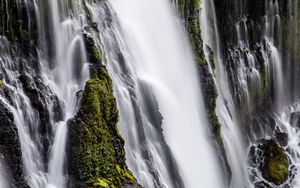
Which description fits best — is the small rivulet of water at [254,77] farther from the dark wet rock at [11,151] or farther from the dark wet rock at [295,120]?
the dark wet rock at [11,151]

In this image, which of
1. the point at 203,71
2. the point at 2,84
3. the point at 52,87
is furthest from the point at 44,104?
the point at 203,71

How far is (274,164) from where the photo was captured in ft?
84.0

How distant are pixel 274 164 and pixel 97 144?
38.4 feet

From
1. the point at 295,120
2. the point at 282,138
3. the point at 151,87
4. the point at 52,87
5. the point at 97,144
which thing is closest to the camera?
the point at 97,144

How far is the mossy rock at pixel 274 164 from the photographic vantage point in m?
25.3

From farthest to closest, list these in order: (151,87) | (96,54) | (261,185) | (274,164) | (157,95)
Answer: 1. (274,164)
2. (261,185)
3. (157,95)
4. (151,87)
5. (96,54)

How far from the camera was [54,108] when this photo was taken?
16.7 meters

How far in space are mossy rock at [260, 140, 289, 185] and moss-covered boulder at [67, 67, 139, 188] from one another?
34.6ft

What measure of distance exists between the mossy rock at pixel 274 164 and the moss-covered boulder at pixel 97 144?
10549mm

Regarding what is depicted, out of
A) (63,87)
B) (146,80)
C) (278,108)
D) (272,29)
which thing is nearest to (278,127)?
(278,108)

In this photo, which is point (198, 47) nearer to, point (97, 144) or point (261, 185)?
point (261, 185)

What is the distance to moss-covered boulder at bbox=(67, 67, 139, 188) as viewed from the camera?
1540 cm

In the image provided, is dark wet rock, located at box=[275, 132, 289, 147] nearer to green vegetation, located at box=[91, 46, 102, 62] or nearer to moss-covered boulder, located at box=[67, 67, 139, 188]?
green vegetation, located at box=[91, 46, 102, 62]

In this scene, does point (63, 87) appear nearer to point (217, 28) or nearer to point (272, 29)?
point (217, 28)
